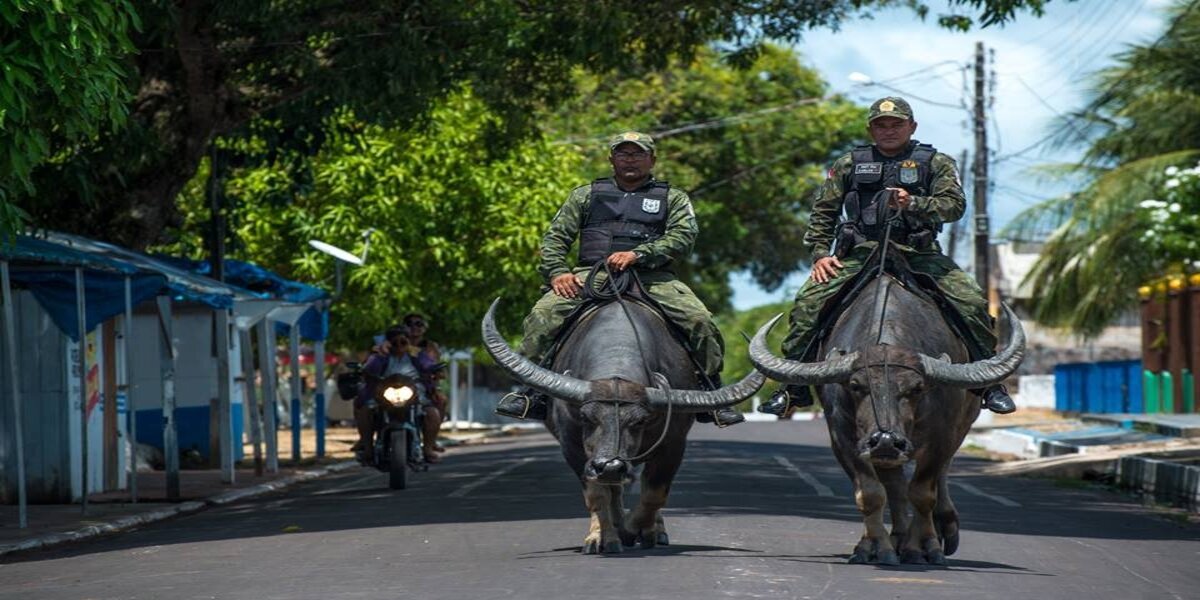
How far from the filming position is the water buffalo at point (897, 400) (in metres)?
11.5

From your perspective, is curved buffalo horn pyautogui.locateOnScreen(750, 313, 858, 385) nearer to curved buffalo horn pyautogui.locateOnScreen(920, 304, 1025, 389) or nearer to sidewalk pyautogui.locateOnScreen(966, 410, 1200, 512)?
curved buffalo horn pyautogui.locateOnScreen(920, 304, 1025, 389)

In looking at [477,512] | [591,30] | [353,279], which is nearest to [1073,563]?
[477,512]

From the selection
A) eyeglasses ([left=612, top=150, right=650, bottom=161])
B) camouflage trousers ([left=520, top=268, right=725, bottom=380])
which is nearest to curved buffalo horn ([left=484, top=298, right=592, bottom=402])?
camouflage trousers ([left=520, top=268, right=725, bottom=380])

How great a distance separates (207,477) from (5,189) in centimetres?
1154

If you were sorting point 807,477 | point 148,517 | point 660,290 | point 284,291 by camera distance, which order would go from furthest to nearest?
point 284,291 → point 807,477 → point 148,517 → point 660,290

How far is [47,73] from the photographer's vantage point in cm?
1360

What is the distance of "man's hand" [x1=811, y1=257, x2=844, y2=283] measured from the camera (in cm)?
1262

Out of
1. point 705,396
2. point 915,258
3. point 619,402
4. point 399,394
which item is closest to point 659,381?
point 705,396

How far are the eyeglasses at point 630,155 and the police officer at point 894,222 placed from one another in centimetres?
121

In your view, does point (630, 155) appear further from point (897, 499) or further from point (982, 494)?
point (982, 494)

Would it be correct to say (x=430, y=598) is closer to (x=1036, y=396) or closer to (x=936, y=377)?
(x=936, y=377)

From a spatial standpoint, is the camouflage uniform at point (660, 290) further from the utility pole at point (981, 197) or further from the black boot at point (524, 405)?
the utility pole at point (981, 197)

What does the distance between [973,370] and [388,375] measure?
10862mm

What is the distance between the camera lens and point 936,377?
11.6 meters
